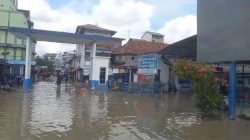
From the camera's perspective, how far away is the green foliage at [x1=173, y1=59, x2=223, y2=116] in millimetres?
16656

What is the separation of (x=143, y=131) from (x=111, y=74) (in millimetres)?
39254

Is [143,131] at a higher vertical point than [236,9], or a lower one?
lower

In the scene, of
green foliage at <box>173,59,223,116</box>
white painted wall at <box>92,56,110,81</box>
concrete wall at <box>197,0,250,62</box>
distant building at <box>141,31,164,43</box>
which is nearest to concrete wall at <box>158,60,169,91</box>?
white painted wall at <box>92,56,110,81</box>

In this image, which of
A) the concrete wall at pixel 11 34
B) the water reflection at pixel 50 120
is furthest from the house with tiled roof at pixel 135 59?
the water reflection at pixel 50 120

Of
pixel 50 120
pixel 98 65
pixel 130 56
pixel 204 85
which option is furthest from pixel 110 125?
pixel 130 56

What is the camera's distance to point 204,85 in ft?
55.1

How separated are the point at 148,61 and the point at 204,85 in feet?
61.1

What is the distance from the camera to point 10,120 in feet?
47.2

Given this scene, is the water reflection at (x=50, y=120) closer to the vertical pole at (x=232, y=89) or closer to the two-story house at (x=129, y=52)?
the vertical pole at (x=232, y=89)

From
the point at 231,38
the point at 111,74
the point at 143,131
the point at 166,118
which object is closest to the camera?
the point at 143,131

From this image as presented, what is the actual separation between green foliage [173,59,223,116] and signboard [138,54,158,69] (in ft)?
56.4

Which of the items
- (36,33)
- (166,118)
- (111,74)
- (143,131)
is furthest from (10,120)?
(111,74)

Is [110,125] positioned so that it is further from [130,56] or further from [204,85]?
[130,56]

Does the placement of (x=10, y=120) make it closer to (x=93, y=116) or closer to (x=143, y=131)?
(x=93, y=116)
